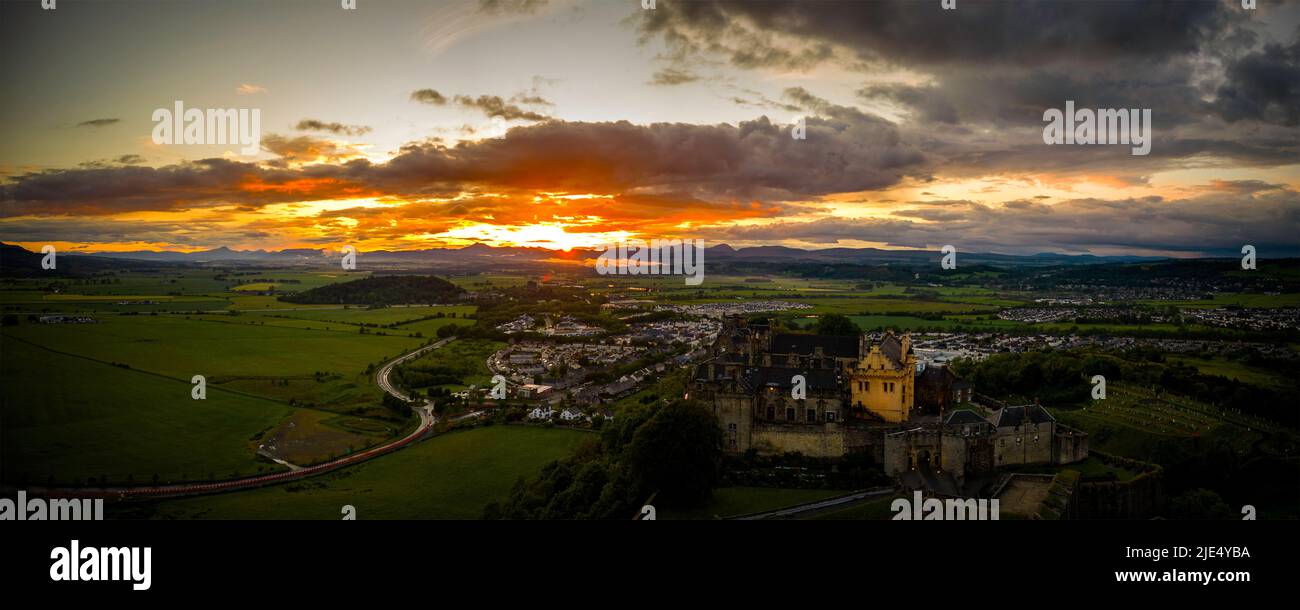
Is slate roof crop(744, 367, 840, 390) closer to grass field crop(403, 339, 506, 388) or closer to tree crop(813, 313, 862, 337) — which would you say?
tree crop(813, 313, 862, 337)

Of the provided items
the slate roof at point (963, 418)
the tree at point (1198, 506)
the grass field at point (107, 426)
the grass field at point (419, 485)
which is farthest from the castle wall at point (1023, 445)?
the grass field at point (107, 426)

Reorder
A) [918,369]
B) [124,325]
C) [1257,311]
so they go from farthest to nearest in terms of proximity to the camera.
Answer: [1257,311] < [124,325] < [918,369]

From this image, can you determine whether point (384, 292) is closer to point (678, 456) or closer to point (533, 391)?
point (533, 391)

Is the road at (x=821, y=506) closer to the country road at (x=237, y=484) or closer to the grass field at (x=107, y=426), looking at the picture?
the country road at (x=237, y=484)

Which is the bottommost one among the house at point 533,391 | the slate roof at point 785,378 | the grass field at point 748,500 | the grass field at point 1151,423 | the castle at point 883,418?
the house at point 533,391

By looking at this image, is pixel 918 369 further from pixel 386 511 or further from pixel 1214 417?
pixel 386 511

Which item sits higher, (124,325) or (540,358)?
(124,325)
